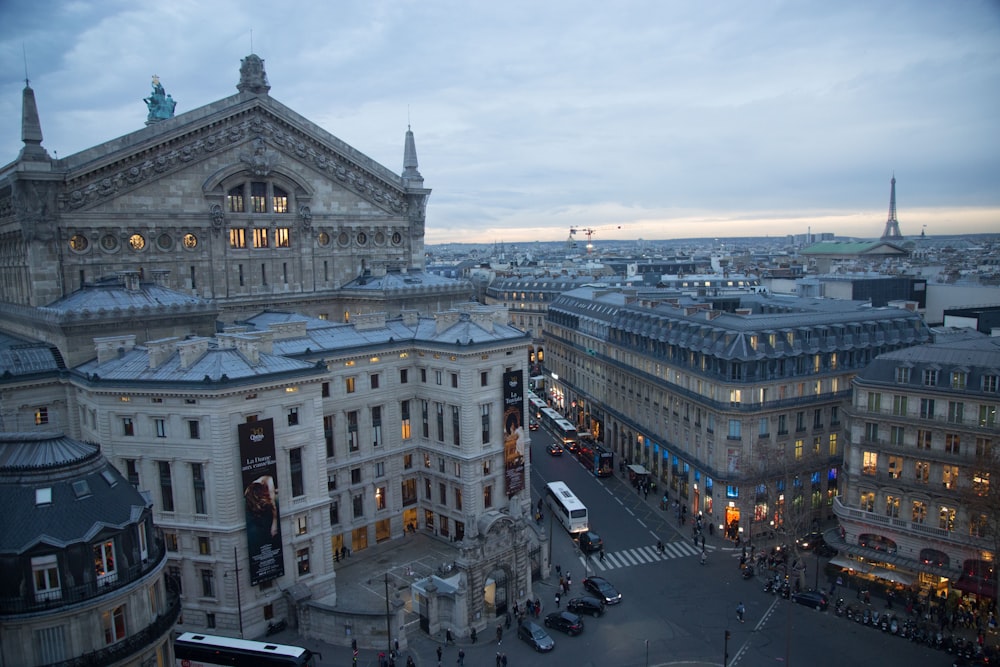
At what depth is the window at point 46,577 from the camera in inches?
1299

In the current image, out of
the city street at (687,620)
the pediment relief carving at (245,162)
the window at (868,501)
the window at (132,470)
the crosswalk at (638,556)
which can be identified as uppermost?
the pediment relief carving at (245,162)

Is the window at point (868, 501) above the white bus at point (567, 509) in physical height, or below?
above

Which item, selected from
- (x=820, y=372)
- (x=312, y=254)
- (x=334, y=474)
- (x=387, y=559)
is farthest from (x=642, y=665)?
(x=312, y=254)

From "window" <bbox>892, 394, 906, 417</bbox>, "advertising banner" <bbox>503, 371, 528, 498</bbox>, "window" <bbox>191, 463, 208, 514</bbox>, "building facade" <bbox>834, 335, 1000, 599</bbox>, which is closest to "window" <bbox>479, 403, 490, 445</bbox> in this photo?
"advertising banner" <bbox>503, 371, 528, 498</bbox>

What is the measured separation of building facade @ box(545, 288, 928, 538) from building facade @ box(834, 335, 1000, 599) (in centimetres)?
552

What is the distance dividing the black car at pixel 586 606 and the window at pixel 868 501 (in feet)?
81.4

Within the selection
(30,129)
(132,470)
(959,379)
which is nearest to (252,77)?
(30,129)

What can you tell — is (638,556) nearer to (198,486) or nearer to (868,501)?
(868,501)

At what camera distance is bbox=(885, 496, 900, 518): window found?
61.9m

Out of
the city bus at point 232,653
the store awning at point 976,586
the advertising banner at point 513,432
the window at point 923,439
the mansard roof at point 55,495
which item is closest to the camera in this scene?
the mansard roof at point 55,495

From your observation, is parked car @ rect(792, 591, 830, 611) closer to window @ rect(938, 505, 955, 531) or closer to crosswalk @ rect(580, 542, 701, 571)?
crosswalk @ rect(580, 542, 701, 571)

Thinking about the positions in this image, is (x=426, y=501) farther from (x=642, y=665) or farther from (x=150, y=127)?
(x=150, y=127)

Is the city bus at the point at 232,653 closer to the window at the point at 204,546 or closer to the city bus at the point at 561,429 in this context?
the window at the point at 204,546

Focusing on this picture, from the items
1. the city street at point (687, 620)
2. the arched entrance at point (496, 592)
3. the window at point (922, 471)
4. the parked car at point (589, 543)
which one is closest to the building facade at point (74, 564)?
the arched entrance at point (496, 592)
